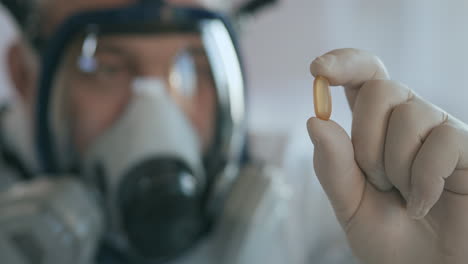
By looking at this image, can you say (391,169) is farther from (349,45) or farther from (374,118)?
(349,45)

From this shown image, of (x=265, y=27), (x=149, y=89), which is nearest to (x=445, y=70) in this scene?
(x=149, y=89)

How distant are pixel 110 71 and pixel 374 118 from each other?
19.4 inches

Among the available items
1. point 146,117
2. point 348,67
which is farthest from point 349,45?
point 348,67

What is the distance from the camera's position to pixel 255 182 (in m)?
0.71

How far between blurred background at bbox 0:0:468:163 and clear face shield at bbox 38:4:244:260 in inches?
6.0

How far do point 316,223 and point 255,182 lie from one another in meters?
0.20

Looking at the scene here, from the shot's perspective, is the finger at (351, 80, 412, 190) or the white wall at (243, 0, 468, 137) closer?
the finger at (351, 80, 412, 190)

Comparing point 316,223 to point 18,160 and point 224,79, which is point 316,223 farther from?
point 18,160

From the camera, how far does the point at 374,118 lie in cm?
29

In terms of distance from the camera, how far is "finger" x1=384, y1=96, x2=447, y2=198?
0.92 ft

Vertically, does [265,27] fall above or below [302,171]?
above

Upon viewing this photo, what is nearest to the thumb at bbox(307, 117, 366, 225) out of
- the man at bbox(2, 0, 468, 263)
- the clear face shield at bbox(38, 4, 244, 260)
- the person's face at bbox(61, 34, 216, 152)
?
the man at bbox(2, 0, 468, 263)

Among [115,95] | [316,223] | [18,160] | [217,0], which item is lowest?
[316,223]

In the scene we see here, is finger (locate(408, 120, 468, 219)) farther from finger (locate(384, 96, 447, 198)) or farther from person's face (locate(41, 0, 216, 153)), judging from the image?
person's face (locate(41, 0, 216, 153))
